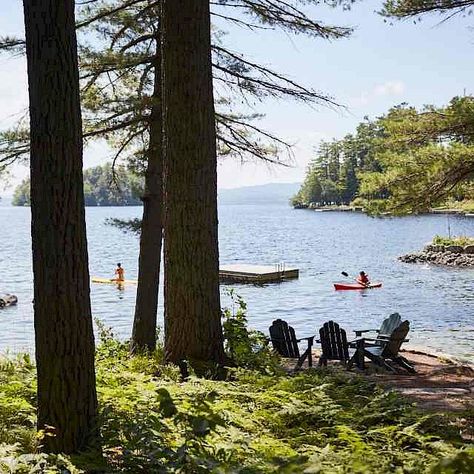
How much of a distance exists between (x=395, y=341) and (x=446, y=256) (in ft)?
111

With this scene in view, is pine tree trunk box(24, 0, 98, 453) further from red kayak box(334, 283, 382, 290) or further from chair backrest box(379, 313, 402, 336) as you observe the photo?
red kayak box(334, 283, 382, 290)

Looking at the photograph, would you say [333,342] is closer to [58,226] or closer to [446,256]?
[58,226]

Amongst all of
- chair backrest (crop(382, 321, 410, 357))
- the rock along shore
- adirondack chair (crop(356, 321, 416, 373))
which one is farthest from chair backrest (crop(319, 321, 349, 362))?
the rock along shore

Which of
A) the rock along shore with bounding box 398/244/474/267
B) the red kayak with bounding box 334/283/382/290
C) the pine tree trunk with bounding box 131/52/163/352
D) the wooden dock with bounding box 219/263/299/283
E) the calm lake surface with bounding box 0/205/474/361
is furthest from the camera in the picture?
the rock along shore with bounding box 398/244/474/267

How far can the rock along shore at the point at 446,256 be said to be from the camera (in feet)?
129

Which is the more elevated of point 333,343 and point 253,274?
point 333,343

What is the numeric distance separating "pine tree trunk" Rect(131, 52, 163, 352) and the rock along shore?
32080 millimetres

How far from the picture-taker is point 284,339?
31.5ft

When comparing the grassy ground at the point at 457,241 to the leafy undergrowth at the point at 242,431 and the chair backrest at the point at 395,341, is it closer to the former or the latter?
the chair backrest at the point at 395,341

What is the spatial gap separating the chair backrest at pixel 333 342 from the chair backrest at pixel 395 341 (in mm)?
540

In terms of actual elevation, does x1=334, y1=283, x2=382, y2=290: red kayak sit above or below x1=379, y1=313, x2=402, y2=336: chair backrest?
below

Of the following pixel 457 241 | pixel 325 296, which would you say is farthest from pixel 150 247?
pixel 457 241

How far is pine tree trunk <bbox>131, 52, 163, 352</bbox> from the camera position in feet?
31.4

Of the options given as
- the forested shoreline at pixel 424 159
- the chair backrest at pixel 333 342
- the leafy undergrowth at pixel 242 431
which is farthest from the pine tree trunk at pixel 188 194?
the forested shoreline at pixel 424 159
